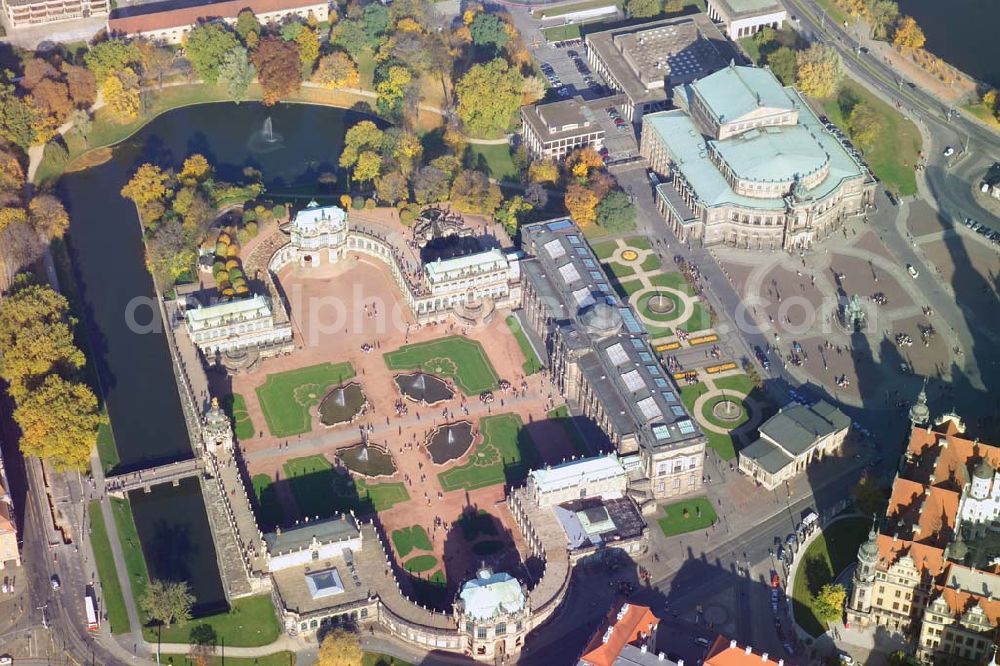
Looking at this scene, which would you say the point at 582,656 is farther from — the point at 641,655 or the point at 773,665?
the point at 773,665

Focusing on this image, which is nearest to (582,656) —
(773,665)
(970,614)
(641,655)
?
(641,655)

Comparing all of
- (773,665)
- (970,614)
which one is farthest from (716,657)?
(970,614)

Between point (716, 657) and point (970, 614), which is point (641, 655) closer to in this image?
point (716, 657)

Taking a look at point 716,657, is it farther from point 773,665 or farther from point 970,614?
point 970,614

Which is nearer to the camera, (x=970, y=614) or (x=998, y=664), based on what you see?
(x=998, y=664)

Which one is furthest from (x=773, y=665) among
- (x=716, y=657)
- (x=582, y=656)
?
(x=582, y=656)

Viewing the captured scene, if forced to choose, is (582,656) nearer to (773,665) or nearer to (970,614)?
(773,665)

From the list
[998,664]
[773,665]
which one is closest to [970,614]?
[998,664]
